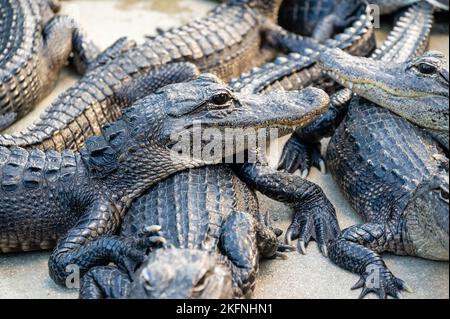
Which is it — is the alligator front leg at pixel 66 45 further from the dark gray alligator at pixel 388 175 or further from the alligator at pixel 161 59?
the dark gray alligator at pixel 388 175

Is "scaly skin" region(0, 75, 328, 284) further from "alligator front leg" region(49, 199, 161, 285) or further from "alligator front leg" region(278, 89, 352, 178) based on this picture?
"alligator front leg" region(278, 89, 352, 178)

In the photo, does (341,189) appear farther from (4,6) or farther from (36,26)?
(4,6)

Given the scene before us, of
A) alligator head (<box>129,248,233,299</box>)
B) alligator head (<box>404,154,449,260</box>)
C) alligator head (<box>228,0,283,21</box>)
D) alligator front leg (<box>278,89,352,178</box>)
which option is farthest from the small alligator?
alligator head (<box>228,0,283,21</box>)

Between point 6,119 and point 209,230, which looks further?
point 6,119

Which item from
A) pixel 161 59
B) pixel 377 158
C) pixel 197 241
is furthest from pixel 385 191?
pixel 161 59

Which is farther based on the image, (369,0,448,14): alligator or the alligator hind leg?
(369,0,448,14): alligator

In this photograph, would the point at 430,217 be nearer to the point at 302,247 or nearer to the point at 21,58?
the point at 302,247
